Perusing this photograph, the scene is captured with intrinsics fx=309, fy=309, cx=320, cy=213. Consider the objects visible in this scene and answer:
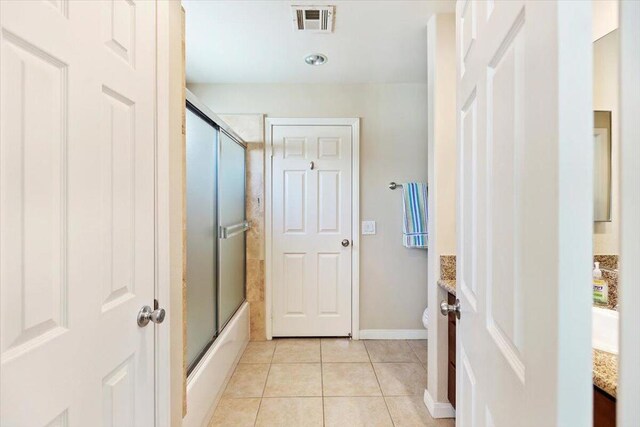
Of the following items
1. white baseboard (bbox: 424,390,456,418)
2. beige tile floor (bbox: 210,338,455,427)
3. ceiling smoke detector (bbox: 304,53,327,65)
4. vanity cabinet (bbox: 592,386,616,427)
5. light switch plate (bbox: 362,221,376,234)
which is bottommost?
beige tile floor (bbox: 210,338,455,427)

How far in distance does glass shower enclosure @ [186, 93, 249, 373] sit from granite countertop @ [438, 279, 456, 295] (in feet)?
4.48

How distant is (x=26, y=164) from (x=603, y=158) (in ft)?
5.38

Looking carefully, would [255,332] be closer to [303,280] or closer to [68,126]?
[303,280]

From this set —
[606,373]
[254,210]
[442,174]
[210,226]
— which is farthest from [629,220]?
[254,210]

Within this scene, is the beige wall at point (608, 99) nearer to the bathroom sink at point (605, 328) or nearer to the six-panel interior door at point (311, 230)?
the bathroom sink at point (605, 328)

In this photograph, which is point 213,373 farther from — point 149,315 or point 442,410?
point 442,410

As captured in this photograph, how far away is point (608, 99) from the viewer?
109 centimetres

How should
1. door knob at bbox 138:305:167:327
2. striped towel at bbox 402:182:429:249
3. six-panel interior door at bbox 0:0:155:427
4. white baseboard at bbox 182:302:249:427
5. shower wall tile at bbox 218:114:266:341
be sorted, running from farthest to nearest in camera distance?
shower wall tile at bbox 218:114:266:341 < striped towel at bbox 402:182:429:249 < white baseboard at bbox 182:302:249:427 < door knob at bbox 138:305:167:327 < six-panel interior door at bbox 0:0:155:427

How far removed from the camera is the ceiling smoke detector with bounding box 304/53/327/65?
232 centimetres

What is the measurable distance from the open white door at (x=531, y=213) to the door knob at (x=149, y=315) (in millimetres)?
977

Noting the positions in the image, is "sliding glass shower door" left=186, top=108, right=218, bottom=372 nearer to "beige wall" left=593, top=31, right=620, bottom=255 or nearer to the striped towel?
the striped towel

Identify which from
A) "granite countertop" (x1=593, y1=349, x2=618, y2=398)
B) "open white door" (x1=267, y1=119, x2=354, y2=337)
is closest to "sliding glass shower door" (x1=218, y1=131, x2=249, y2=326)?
"open white door" (x1=267, y1=119, x2=354, y2=337)

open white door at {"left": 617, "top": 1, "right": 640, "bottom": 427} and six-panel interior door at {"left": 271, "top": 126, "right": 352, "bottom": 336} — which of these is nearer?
open white door at {"left": 617, "top": 1, "right": 640, "bottom": 427}

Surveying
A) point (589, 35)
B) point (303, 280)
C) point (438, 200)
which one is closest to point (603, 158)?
point (438, 200)
